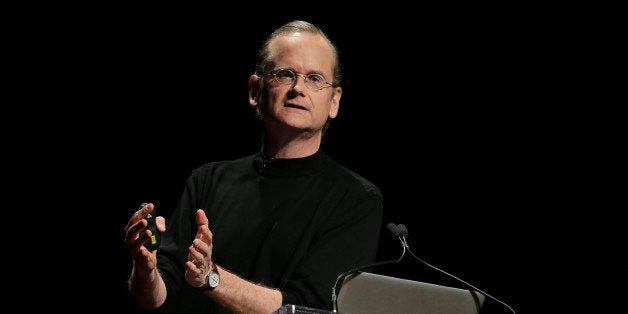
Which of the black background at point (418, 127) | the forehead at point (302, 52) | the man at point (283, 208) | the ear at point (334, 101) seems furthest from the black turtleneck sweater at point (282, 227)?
the black background at point (418, 127)

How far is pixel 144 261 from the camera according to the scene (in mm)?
2008

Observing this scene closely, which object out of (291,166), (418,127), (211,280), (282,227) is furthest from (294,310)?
(418,127)

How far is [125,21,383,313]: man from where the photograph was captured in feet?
7.20

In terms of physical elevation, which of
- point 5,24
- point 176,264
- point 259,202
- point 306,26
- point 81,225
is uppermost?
point 306,26

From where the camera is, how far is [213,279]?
6.32 feet

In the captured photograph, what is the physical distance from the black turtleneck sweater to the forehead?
290 millimetres

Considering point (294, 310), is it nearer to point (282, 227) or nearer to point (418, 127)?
point (282, 227)

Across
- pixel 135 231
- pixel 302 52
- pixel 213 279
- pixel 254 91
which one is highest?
pixel 302 52

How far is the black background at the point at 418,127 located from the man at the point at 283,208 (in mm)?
868

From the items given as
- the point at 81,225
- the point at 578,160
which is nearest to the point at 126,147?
the point at 81,225

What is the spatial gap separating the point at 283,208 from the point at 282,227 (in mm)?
71

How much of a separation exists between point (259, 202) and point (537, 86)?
1.48 meters

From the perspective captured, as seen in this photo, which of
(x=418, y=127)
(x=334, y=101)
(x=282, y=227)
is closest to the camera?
(x=282, y=227)

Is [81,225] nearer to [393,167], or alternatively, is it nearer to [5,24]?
[5,24]
